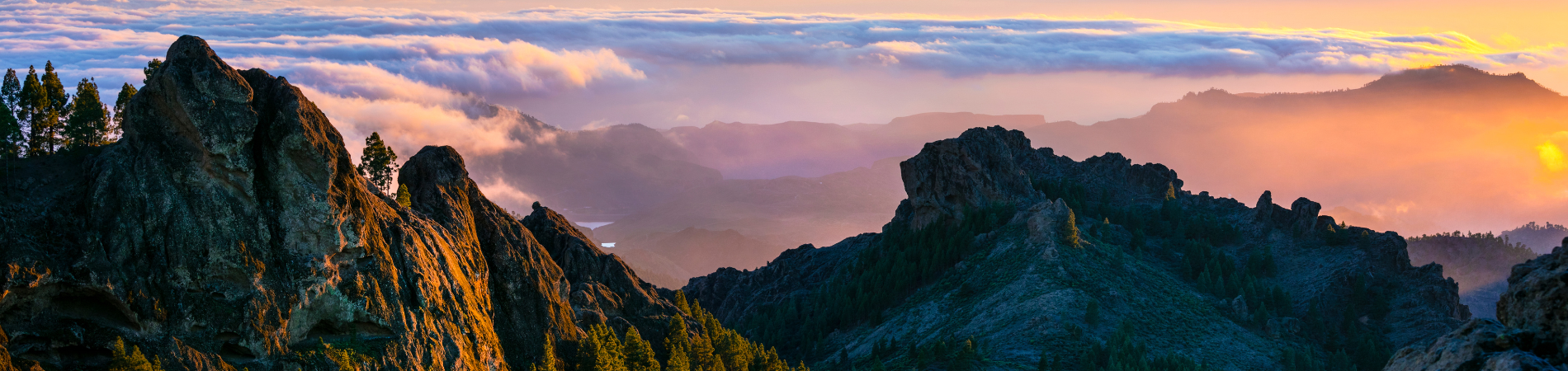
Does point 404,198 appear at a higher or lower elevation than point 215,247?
higher

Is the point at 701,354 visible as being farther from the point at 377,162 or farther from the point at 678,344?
the point at 377,162

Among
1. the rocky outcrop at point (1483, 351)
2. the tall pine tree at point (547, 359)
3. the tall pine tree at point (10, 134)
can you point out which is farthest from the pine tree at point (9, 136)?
the rocky outcrop at point (1483, 351)

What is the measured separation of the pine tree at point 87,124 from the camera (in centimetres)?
9819

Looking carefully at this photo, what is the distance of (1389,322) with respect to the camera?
195875 mm

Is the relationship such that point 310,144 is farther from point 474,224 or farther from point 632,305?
point 632,305

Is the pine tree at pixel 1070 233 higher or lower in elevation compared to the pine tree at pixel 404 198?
lower

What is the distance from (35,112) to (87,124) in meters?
6.62

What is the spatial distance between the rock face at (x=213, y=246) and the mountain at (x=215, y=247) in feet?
0.42

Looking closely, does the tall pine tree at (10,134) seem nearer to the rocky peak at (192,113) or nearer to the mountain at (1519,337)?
the rocky peak at (192,113)

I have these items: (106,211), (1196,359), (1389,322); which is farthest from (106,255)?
(1389,322)

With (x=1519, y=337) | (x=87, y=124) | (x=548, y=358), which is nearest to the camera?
(x=1519, y=337)

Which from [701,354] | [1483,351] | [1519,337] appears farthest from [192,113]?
[1519,337]

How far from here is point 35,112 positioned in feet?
329

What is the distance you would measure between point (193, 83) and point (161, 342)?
836 inches
